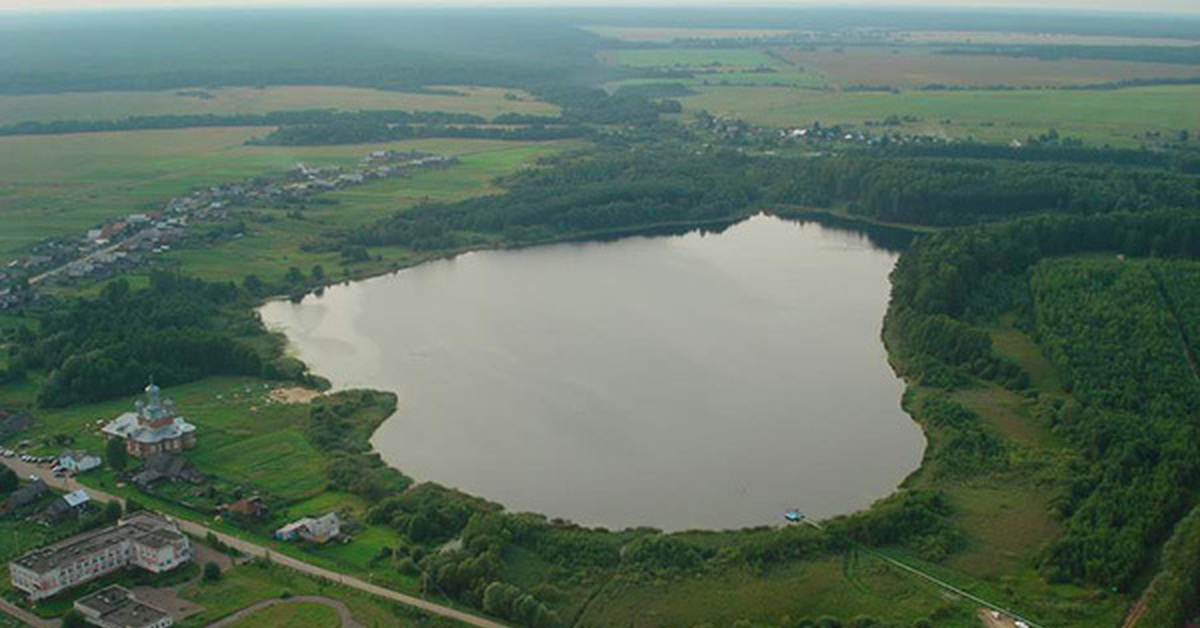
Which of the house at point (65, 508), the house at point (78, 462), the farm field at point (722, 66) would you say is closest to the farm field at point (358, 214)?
the house at point (78, 462)

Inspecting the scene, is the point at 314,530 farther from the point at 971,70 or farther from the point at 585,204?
the point at 971,70

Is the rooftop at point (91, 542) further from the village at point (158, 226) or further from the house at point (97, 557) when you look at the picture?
the village at point (158, 226)

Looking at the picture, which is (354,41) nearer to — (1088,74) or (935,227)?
(1088,74)

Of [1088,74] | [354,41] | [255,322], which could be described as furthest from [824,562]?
[354,41]

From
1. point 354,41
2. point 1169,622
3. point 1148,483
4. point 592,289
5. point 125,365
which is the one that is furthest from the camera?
point 354,41

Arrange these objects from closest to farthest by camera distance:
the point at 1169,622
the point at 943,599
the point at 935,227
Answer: the point at 1169,622 → the point at 943,599 → the point at 935,227

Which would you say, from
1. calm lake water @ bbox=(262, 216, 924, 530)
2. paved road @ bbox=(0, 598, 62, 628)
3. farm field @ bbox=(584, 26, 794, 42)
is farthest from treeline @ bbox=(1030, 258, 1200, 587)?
farm field @ bbox=(584, 26, 794, 42)

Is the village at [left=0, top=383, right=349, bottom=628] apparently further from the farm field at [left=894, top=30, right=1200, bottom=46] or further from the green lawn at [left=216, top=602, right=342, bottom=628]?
the farm field at [left=894, top=30, right=1200, bottom=46]
